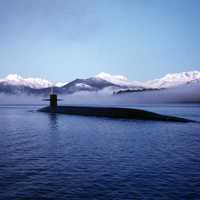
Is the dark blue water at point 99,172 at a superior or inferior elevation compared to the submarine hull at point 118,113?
inferior

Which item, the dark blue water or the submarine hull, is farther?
the submarine hull

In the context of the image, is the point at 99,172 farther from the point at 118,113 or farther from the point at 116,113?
the point at 116,113

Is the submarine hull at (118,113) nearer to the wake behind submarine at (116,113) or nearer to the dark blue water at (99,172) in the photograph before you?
the wake behind submarine at (116,113)

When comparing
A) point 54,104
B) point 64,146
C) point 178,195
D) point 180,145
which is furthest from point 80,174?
point 54,104

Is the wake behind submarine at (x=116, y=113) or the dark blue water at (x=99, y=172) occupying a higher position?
the wake behind submarine at (x=116, y=113)

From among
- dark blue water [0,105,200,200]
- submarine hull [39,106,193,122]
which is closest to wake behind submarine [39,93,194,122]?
submarine hull [39,106,193,122]

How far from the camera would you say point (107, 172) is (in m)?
17.3

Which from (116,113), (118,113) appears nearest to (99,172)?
(118,113)

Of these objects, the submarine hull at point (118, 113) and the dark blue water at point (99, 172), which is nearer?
the dark blue water at point (99, 172)

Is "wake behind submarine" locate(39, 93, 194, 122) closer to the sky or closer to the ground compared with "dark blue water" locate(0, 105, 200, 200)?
closer to the sky

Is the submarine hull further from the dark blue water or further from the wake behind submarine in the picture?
the dark blue water

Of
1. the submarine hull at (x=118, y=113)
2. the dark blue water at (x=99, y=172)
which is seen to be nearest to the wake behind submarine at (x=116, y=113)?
the submarine hull at (x=118, y=113)

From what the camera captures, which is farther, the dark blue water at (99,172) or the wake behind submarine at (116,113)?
the wake behind submarine at (116,113)

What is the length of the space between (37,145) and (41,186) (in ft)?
44.1
